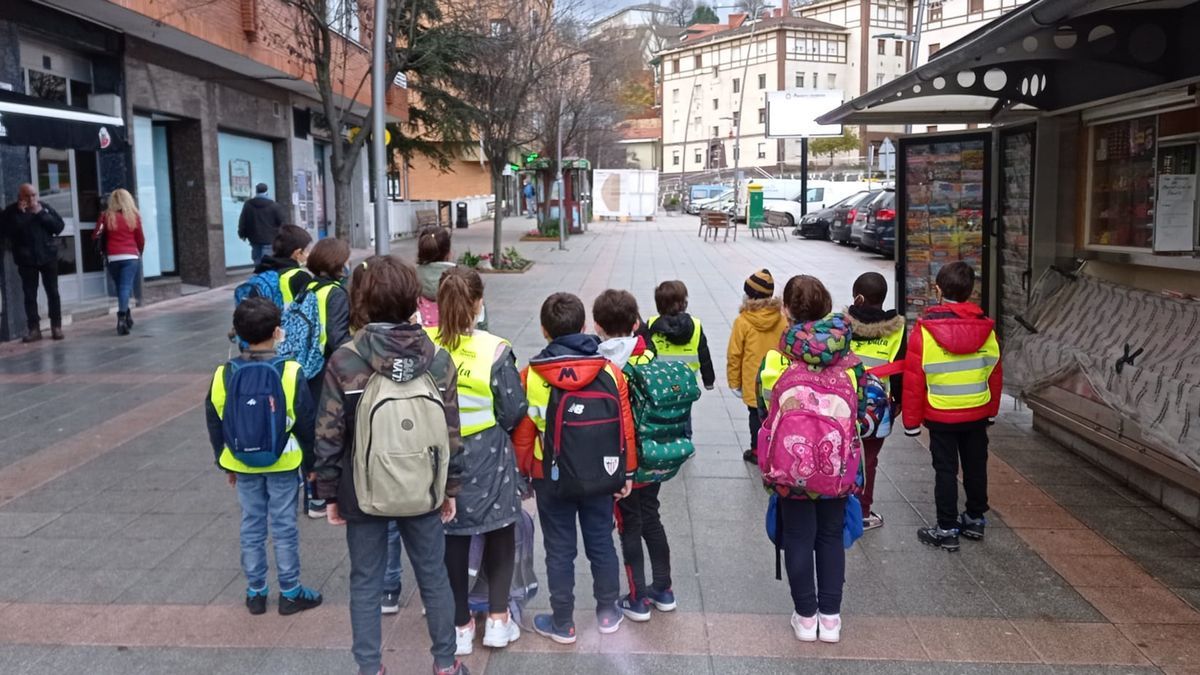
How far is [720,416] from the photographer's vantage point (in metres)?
8.02

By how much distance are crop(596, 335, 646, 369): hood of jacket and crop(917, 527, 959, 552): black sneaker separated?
2.03 meters

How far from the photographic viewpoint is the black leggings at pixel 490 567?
3859mm

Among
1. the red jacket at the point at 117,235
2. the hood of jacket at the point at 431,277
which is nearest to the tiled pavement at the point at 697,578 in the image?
the hood of jacket at the point at 431,277

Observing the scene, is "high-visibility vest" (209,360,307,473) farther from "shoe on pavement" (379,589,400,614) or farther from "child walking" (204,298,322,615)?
"shoe on pavement" (379,589,400,614)

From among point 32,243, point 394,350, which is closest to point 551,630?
point 394,350

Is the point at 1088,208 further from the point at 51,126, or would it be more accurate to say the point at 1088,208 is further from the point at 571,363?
the point at 51,126

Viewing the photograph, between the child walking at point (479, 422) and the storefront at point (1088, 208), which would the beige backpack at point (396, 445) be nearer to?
the child walking at point (479, 422)

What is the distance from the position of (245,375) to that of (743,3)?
93.2m

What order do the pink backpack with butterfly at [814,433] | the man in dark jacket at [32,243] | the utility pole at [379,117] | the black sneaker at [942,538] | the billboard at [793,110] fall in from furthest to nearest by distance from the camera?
the billboard at [793,110], the man in dark jacket at [32,243], the utility pole at [379,117], the black sneaker at [942,538], the pink backpack with butterfly at [814,433]

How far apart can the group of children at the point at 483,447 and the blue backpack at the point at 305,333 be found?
961 mm

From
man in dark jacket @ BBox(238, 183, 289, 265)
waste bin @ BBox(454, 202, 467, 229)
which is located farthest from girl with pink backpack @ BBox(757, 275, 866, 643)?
waste bin @ BBox(454, 202, 467, 229)

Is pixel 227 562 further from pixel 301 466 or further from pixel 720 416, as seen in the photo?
pixel 720 416

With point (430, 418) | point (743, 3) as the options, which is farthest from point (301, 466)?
point (743, 3)

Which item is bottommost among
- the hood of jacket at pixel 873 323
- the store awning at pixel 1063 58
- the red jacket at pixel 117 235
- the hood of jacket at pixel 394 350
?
the hood of jacket at pixel 873 323
